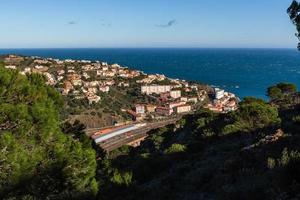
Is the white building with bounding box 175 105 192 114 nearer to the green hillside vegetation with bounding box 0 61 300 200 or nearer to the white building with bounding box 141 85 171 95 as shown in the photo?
the white building with bounding box 141 85 171 95

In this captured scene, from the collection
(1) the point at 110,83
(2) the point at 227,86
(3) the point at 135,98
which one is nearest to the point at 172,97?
(3) the point at 135,98

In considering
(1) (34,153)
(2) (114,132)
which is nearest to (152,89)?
(2) (114,132)

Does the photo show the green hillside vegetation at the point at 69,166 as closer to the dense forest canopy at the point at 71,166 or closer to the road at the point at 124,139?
the dense forest canopy at the point at 71,166

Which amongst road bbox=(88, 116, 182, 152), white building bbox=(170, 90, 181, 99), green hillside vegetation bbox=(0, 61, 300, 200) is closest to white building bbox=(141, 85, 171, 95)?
white building bbox=(170, 90, 181, 99)

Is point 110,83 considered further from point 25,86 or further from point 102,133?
point 25,86

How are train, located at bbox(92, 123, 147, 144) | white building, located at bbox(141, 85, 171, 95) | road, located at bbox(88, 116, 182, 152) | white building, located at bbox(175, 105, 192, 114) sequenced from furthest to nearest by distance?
white building, located at bbox(141, 85, 171, 95) < white building, located at bbox(175, 105, 192, 114) < train, located at bbox(92, 123, 147, 144) < road, located at bbox(88, 116, 182, 152)
